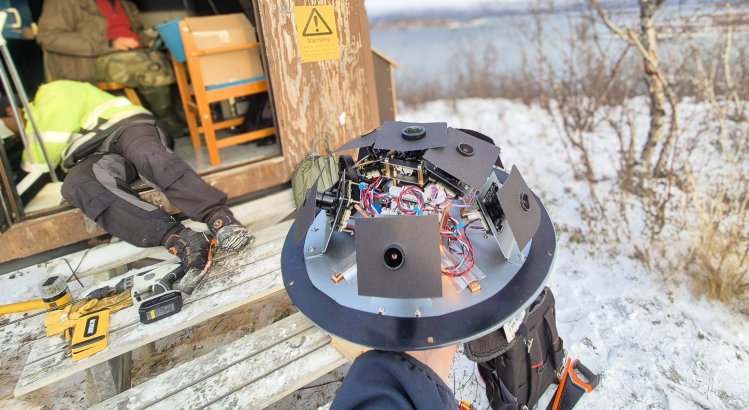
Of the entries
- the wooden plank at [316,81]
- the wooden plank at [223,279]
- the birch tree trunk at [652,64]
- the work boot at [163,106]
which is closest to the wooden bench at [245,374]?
the wooden plank at [223,279]

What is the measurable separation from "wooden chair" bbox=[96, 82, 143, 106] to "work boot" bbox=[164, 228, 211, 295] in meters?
2.31

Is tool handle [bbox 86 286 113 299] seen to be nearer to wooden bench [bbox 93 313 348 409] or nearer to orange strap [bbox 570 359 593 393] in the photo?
wooden bench [bbox 93 313 348 409]

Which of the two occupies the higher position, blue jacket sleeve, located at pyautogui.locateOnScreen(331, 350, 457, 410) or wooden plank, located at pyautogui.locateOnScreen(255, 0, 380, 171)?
wooden plank, located at pyautogui.locateOnScreen(255, 0, 380, 171)

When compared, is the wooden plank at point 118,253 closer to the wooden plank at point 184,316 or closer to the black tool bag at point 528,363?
the wooden plank at point 184,316

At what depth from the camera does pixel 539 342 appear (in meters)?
1.66

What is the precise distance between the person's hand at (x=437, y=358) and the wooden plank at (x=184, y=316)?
45.8 inches

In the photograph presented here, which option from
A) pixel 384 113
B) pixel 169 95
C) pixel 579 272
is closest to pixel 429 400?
pixel 579 272

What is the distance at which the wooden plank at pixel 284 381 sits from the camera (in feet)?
4.95

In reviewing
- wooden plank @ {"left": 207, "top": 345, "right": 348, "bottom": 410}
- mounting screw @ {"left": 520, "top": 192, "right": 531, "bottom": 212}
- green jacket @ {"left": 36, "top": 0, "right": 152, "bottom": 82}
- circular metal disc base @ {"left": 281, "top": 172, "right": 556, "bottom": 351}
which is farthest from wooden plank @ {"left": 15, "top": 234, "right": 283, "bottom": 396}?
green jacket @ {"left": 36, "top": 0, "right": 152, "bottom": 82}

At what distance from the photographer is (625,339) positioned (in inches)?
91.0

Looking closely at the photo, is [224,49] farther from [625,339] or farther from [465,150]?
[625,339]

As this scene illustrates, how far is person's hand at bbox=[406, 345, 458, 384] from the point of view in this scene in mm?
988

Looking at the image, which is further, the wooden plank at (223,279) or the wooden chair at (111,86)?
the wooden chair at (111,86)

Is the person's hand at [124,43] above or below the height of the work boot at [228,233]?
above
